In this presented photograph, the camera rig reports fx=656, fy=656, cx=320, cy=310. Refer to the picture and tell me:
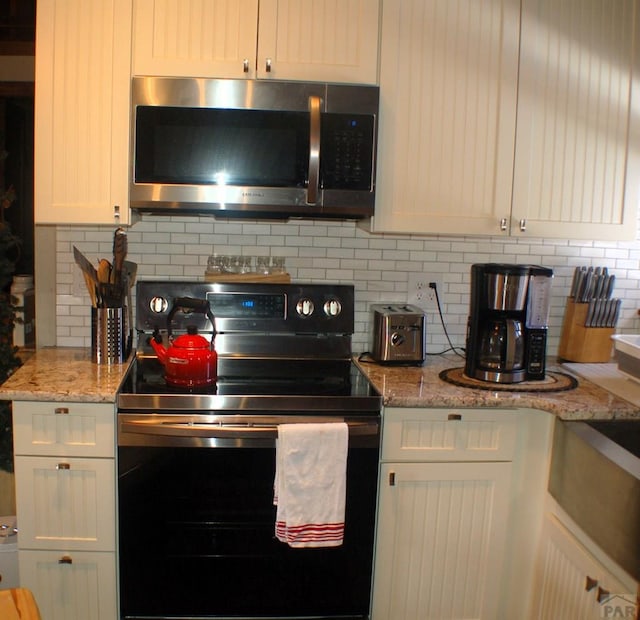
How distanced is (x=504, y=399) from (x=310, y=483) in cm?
65

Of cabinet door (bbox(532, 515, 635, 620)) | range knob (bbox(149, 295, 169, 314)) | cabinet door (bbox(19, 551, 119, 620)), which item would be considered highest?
range knob (bbox(149, 295, 169, 314))

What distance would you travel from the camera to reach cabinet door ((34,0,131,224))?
2117mm

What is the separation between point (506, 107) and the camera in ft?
7.41

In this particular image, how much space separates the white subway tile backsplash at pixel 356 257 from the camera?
254 cm

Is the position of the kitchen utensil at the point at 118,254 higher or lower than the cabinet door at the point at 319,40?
lower


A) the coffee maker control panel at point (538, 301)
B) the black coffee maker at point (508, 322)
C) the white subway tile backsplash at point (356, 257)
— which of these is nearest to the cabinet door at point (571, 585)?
the black coffee maker at point (508, 322)

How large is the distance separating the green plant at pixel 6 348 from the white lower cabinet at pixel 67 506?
2.43ft

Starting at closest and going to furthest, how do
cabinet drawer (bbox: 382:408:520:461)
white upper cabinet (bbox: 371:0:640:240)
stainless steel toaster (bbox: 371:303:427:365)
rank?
cabinet drawer (bbox: 382:408:520:461)
white upper cabinet (bbox: 371:0:640:240)
stainless steel toaster (bbox: 371:303:427:365)

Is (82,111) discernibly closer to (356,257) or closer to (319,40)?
(319,40)

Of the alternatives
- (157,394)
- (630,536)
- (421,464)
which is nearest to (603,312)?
(421,464)

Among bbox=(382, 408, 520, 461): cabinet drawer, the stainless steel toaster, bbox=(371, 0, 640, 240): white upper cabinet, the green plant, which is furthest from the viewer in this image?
the green plant

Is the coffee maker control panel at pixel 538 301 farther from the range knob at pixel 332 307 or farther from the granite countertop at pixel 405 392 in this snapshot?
the range knob at pixel 332 307

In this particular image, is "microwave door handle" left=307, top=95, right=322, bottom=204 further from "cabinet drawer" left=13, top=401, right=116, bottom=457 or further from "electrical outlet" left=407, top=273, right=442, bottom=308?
"cabinet drawer" left=13, top=401, right=116, bottom=457

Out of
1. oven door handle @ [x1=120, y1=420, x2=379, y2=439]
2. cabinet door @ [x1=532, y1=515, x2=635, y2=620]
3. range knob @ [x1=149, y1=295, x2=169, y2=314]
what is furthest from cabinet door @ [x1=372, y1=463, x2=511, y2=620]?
range knob @ [x1=149, y1=295, x2=169, y2=314]
